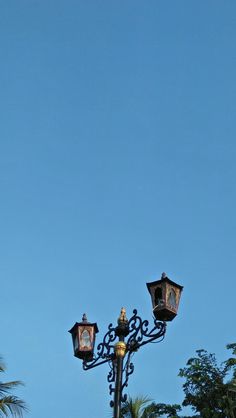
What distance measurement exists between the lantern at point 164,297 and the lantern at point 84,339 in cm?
118

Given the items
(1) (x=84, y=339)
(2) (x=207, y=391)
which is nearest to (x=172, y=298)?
(1) (x=84, y=339)

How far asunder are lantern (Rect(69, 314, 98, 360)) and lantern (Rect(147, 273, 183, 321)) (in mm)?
1182

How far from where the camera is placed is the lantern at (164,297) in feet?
30.1

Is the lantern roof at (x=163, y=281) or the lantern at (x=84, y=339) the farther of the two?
the lantern at (x=84, y=339)

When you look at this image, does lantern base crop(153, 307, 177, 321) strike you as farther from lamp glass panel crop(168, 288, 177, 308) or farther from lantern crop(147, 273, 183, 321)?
lamp glass panel crop(168, 288, 177, 308)

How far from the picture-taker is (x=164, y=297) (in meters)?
9.18

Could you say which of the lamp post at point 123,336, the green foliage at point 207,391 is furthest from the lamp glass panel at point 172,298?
the green foliage at point 207,391

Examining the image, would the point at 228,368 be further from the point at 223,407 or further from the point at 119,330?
the point at 119,330

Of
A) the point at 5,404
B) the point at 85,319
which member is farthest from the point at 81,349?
the point at 5,404

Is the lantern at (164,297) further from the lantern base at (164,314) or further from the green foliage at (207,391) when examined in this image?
the green foliage at (207,391)

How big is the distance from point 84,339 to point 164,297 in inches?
59.8

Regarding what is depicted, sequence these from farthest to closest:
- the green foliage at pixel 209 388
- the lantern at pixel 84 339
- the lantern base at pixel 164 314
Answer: the green foliage at pixel 209 388 → the lantern at pixel 84 339 → the lantern base at pixel 164 314

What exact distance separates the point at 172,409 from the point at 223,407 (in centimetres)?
279

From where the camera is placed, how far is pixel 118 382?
918 centimetres
